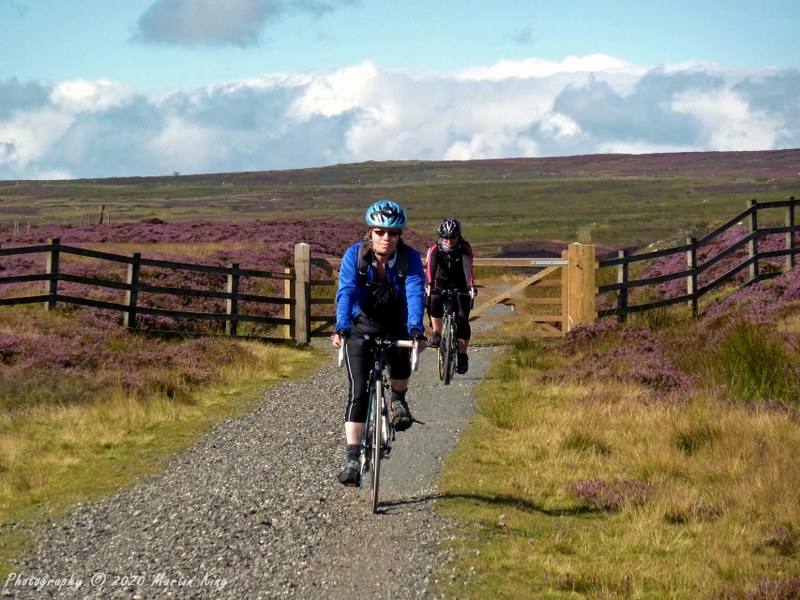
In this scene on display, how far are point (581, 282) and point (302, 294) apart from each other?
4.92 metres

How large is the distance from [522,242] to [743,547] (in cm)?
6561

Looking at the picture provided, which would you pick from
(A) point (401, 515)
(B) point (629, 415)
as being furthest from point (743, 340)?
(A) point (401, 515)

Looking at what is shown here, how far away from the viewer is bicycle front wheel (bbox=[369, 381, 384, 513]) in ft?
24.1

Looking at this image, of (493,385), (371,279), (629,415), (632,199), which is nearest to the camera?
(371,279)

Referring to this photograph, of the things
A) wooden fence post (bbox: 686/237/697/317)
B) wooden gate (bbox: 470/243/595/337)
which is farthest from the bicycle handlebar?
wooden fence post (bbox: 686/237/697/317)

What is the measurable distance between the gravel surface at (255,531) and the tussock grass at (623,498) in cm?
32

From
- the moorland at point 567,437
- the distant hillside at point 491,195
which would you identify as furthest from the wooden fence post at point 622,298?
the distant hillside at point 491,195

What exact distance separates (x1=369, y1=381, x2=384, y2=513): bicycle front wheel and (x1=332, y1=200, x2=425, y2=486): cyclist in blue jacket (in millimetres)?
72

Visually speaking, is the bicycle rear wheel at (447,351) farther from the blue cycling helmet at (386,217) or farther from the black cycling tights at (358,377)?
the blue cycling helmet at (386,217)

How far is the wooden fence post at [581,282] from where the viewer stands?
58.7 feet

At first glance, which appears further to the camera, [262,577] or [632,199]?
[632,199]

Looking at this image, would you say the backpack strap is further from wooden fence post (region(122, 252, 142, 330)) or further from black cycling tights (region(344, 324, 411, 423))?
wooden fence post (region(122, 252, 142, 330))

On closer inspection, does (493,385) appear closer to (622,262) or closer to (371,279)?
(622,262)

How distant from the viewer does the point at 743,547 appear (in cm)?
673
